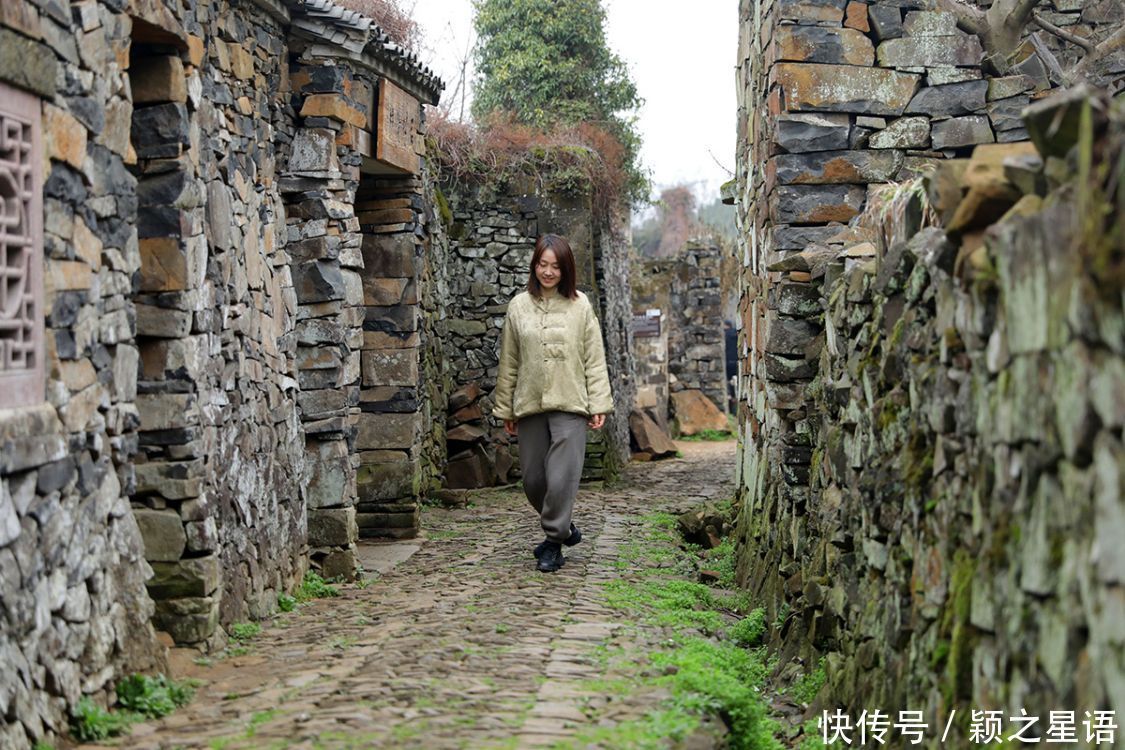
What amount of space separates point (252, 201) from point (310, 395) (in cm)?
151

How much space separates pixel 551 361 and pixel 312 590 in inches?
71.6

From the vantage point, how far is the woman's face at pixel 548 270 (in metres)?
7.11

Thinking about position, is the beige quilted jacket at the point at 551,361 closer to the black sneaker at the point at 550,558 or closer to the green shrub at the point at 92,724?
the black sneaker at the point at 550,558

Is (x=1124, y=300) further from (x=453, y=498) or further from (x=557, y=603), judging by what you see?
(x=453, y=498)

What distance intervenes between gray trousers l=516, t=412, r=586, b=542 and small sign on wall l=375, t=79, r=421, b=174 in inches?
91.8

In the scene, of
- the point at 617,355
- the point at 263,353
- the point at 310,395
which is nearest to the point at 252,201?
the point at 263,353

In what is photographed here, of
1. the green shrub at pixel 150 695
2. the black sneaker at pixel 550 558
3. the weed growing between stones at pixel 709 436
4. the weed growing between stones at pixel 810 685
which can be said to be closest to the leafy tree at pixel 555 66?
the weed growing between stones at pixel 709 436

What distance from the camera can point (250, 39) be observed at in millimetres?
6520

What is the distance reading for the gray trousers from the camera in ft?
22.8

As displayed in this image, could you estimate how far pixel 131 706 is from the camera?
443 centimetres

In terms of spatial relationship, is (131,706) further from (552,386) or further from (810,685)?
(552,386)

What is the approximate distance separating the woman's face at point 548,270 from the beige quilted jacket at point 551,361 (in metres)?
0.11

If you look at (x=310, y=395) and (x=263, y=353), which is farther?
(x=310, y=395)

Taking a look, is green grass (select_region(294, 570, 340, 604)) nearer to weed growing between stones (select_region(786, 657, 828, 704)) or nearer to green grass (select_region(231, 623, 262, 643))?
green grass (select_region(231, 623, 262, 643))
